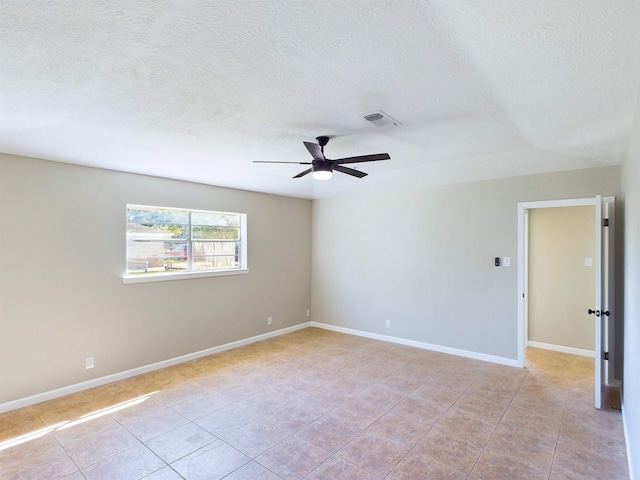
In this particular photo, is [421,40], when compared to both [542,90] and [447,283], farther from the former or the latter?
[447,283]

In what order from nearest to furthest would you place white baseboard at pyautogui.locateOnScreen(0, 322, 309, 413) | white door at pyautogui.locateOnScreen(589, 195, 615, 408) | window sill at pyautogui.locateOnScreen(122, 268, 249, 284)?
white door at pyautogui.locateOnScreen(589, 195, 615, 408), white baseboard at pyautogui.locateOnScreen(0, 322, 309, 413), window sill at pyautogui.locateOnScreen(122, 268, 249, 284)

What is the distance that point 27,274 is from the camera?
3393 mm

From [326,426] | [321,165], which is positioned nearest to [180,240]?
[321,165]

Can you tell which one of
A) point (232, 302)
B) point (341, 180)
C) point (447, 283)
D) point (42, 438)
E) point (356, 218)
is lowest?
point (42, 438)

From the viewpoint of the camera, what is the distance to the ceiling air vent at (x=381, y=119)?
2538 millimetres

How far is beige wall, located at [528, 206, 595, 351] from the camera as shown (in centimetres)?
482

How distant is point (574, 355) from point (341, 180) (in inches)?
166

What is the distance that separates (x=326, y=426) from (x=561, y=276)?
422cm

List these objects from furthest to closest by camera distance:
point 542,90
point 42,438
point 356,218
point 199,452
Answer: point 356,218 → point 42,438 → point 199,452 → point 542,90

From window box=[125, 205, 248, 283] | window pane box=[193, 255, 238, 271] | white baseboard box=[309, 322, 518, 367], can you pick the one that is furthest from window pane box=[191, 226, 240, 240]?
white baseboard box=[309, 322, 518, 367]

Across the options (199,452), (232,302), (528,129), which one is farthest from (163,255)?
(528,129)

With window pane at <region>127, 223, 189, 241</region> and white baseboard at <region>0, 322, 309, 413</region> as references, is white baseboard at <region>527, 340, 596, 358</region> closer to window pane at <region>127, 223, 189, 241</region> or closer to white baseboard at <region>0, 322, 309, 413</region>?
white baseboard at <region>0, 322, 309, 413</region>

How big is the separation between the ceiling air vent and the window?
10.4ft

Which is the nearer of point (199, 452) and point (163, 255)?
point (199, 452)
